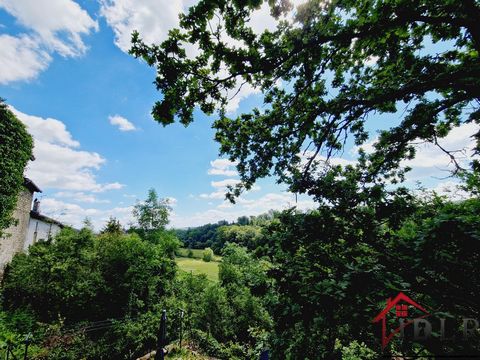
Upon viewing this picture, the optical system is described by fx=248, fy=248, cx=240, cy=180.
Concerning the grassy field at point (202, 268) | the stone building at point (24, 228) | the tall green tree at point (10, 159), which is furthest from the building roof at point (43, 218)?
the grassy field at point (202, 268)

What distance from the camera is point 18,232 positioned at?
17.2 meters

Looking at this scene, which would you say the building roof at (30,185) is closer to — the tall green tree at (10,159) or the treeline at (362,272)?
the tall green tree at (10,159)

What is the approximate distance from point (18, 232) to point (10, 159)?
7.88 m

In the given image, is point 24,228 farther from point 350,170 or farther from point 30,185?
point 350,170

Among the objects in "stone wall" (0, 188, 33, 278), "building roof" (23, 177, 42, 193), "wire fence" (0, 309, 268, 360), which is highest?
"building roof" (23, 177, 42, 193)

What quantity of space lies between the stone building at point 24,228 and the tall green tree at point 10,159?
66.2 inches

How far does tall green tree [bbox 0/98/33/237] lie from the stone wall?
393 centimetres

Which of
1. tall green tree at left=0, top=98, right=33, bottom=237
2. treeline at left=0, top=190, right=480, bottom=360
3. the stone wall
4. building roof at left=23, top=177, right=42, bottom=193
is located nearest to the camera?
treeline at left=0, top=190, right=480, bottom=360

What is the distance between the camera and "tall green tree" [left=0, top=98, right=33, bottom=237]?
11836mm

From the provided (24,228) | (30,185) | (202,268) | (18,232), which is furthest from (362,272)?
(202,268)

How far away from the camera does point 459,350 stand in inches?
110

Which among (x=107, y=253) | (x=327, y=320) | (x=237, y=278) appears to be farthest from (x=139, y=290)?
(x=327, y=320)

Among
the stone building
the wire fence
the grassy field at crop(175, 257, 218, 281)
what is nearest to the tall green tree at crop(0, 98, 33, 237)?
the stone building

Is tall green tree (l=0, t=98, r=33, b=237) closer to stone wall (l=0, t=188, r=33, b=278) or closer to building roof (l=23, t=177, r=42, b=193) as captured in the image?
stone wall (l=0, t=188, r=33, b=278)
